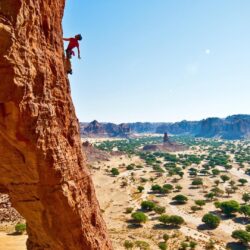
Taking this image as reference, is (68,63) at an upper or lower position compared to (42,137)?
upper

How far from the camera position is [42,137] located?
46.4 ft

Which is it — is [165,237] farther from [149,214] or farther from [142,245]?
[149,214]

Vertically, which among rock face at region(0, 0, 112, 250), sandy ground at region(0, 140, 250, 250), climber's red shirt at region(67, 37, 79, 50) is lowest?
sandy ground at region(0, 140, 250, 250)

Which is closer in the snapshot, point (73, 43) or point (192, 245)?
point (73, 43)

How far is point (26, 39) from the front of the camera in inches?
515

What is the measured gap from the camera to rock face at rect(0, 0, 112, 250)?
12531 millimetres

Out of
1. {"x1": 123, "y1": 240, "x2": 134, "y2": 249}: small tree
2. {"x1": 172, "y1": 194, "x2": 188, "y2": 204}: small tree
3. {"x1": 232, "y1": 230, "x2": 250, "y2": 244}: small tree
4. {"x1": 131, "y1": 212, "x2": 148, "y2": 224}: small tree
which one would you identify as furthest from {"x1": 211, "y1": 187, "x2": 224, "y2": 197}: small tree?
{"x1": 123, "y1": 240, "x2": 134, "y2": 249}: small tree

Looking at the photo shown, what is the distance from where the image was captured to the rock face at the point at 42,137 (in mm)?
12531

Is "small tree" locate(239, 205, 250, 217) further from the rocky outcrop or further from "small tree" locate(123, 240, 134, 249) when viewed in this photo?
the rocky outcrop

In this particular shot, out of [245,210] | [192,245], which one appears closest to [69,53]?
[192,245]

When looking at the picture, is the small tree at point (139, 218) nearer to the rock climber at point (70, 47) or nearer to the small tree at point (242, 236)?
the small tree at point (242, 236)

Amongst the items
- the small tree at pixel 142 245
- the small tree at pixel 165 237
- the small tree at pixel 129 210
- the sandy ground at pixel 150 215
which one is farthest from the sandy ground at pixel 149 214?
the small tree at pixel 142 245

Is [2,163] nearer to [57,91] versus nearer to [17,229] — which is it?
[57,91]

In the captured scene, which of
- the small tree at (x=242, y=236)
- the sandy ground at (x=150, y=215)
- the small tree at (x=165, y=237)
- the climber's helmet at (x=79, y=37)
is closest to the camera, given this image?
the climber's helmet at (x=79, y=37)
